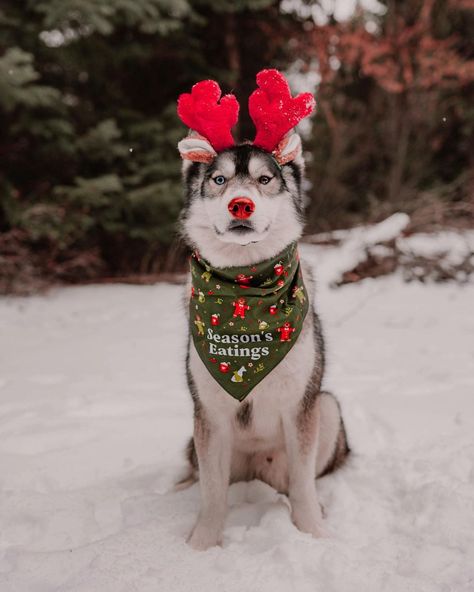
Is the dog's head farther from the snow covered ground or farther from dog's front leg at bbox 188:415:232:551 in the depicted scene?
the snow covered ground

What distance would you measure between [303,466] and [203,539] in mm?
523

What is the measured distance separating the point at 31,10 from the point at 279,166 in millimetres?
5323

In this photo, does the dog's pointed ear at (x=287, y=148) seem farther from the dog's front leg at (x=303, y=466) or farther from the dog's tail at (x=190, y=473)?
the dog's tail at (x=190, y=473)

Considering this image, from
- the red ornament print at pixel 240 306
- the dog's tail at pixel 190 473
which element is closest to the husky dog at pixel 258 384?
the red ornament print at pixel 240 306

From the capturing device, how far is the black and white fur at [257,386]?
2.13 meters

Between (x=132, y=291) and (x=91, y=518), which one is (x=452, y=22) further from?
(x=91, y=518)

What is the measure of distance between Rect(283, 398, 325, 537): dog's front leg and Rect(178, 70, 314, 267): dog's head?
2.39 ft

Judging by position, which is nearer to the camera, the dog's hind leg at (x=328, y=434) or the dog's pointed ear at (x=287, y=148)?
the dog's pointed ear at (x=287, y=148)

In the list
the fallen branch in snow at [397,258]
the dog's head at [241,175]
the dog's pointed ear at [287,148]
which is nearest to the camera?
the dog's head at [241,175]


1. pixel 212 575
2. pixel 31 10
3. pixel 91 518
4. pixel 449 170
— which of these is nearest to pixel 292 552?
pixel 212 575

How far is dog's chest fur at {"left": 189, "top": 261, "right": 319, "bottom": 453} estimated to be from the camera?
2.15m

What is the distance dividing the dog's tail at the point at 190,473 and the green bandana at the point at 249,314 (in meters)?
0.68

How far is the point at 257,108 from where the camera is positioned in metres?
2.14

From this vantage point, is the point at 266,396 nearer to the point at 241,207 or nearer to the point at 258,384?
the point at 258,384
